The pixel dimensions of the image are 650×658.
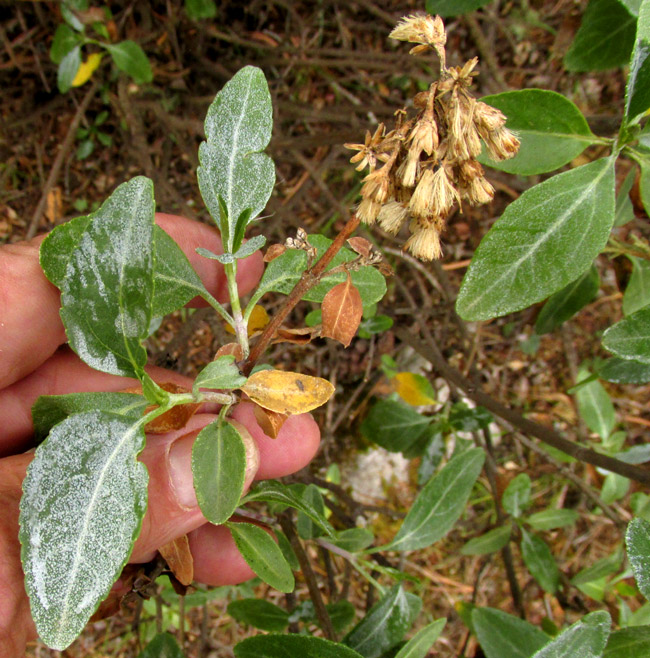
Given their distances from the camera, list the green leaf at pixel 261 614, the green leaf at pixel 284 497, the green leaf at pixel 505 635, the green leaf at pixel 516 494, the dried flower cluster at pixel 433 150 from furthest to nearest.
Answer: the green leaf at pixel 516 494 < the green leaf at pixel 261 614 < the green leaf at pixel 505 635 < the green leaf at pixel 284 497 < the dried flower cluster at pixel 433 150

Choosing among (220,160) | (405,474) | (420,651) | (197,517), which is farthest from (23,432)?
(405,474)

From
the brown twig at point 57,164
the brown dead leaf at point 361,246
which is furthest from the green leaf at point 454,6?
the brown twig at point 57,164

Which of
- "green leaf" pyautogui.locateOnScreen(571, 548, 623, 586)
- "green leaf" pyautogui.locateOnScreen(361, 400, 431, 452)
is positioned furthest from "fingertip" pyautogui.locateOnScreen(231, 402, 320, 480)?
"green leaf" pyautogui.locateOnScreen(571, 548, 623, 586)

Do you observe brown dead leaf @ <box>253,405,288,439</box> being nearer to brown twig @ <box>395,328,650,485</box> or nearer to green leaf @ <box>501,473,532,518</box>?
brown twig @ <box>395,328,650,485</box>

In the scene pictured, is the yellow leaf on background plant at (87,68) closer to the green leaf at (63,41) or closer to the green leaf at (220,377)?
the green leaf at (63,41)

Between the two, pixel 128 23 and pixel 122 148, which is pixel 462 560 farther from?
pixel 128 23

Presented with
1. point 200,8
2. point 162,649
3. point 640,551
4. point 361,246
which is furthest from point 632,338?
point 200,8
